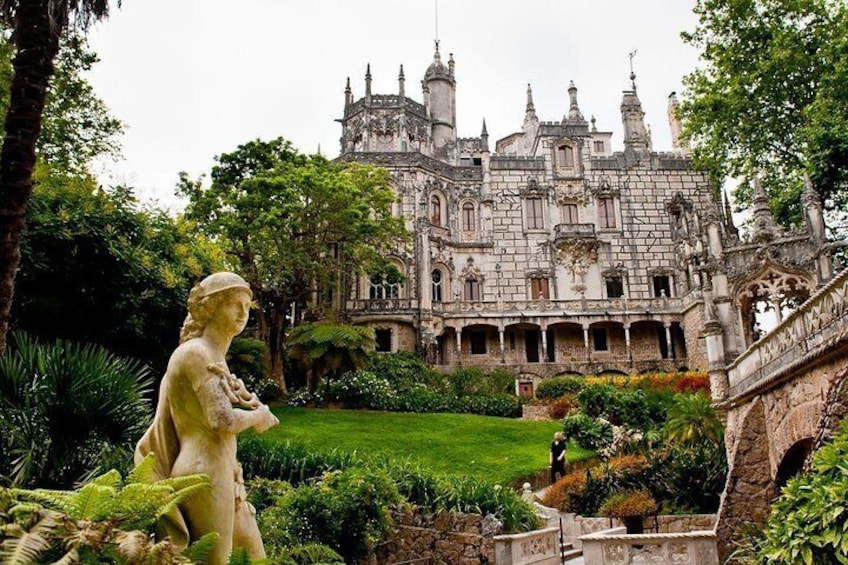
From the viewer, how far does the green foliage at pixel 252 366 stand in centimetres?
2278

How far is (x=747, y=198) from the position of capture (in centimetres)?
2898

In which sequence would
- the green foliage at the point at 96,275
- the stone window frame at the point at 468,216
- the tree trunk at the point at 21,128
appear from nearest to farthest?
the tree trunk at the point at 21,128 → the green foliage at the point at 96,275 → the stone window frame at the point at 468,216

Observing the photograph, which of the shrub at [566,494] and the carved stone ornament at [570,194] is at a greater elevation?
the carved stone ornament at [570,194]

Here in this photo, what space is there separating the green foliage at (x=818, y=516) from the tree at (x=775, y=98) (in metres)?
19.2

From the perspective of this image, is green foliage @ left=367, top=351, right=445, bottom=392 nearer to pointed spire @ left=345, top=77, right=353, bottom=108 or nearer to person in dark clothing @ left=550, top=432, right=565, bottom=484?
person in dark clothing @ left=550, top=432, right=565, bottom=484

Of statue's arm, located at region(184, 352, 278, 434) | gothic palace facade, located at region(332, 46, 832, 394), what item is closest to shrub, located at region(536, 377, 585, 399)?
gothic palace facade, located at region(332, 46, 832, 394)

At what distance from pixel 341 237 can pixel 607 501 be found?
1814 centimetres

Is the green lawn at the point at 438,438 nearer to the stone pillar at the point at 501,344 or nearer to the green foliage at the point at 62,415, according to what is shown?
the stone pillar at the point at 501,344

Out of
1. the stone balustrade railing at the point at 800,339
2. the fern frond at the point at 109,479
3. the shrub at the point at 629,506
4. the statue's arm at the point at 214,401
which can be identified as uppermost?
the stone balustrade railing at the point at 800,339

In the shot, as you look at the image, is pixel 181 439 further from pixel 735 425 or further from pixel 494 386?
pixel 494 386

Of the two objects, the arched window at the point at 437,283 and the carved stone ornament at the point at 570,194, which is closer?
the arched window at the point at 437,283

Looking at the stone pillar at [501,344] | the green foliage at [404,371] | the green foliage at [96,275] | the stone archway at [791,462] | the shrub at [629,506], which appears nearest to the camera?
the stone archway at [791,462]

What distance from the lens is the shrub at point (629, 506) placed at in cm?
1237

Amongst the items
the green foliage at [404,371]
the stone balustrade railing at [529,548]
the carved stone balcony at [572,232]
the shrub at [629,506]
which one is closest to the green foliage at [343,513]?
the stone balustrade railing at [529,548]
